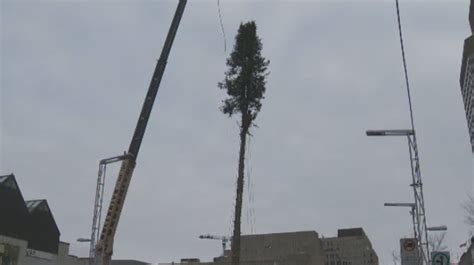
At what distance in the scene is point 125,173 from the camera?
31922 mm

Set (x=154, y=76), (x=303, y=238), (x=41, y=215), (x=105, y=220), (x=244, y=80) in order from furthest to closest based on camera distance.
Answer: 1. (x=303, y=238)
2. (x=41, y=215)
3. (x=244, y=80)
4. (x=154, y=76)
5. (x=105, y=220)

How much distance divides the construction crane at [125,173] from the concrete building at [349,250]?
4621 inches

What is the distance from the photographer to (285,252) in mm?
134125

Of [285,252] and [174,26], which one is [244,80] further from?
[285,252]

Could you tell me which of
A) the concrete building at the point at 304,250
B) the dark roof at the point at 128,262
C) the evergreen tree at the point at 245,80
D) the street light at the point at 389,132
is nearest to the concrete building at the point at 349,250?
the concrete building at the point at 304,250

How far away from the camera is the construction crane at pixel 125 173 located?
102ft

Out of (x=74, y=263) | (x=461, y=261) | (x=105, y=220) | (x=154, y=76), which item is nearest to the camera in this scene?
(x=105, y=220)

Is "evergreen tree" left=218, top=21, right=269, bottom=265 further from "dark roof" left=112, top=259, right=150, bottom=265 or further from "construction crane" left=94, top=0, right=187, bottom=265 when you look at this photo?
"dark roof" left=112, top=259, right=150, bottom=265

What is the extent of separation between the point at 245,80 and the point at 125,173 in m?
11.5

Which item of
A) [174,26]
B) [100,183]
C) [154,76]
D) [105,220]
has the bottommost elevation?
[105,220]

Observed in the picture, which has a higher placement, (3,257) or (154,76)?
(154,76)

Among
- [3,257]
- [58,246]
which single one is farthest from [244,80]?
[58,246]

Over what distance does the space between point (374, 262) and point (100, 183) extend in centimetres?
12495

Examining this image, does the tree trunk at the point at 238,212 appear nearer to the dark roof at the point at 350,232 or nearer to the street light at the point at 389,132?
the street light at the point at 389,132
